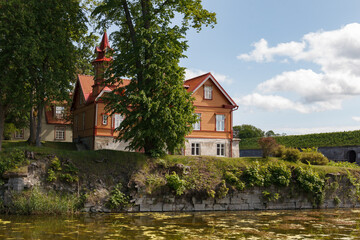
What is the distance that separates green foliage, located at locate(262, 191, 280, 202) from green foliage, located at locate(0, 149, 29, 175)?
1427 cm

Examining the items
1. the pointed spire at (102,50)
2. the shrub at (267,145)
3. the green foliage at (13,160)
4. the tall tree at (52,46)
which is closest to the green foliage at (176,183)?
the green foliage at (13,160)

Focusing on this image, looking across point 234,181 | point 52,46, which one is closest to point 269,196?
point 234,181

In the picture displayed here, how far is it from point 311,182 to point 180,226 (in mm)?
12600

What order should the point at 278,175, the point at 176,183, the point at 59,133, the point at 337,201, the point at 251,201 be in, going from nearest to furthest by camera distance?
the point at 176,183, the point at 251,201, the point at 278,175, the point at 337,201, the point at 59,133

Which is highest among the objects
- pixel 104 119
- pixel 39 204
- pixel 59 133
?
pixel 104 119

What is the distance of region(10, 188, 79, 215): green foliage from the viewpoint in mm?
17859

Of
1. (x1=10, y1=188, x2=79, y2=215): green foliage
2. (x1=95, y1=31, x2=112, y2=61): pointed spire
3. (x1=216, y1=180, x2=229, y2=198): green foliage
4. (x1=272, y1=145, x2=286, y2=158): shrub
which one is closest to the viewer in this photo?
(x1=10, y1=188, x2=79, y2=215): green foliage

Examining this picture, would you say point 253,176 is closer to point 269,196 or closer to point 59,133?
point 269,196

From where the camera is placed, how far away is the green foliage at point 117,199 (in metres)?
19.7

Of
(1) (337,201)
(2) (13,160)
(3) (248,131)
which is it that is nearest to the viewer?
(2) (13,160)

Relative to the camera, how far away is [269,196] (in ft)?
76.0

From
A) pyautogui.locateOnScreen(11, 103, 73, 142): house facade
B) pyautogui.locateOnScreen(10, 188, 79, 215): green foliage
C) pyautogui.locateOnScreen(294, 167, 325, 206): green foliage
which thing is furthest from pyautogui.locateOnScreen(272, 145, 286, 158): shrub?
pyautogui.locateOnScreen(11, 103, 73, 142): house facade

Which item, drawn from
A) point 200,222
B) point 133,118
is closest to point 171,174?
point 133,118

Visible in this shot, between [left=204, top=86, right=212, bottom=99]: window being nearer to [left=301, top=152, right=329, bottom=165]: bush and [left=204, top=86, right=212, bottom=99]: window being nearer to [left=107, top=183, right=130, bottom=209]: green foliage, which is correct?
[left=301, top=152, right=329, bottom=165]: bush
